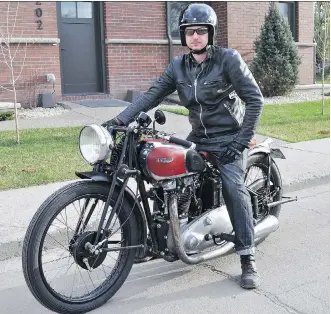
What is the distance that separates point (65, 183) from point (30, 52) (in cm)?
625

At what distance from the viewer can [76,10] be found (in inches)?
506

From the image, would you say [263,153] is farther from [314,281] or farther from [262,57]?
[262,57]

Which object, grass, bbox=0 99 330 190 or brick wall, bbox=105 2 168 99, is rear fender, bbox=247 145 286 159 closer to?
grass, bbox=0 99 330 190

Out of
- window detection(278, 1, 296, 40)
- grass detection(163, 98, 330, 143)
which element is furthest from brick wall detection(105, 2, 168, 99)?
window detection(278, 1, 296, 40)

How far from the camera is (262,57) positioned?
14289 mm

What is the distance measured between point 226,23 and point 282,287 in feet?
38.8

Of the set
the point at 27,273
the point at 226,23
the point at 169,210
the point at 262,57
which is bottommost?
the point at 27,273

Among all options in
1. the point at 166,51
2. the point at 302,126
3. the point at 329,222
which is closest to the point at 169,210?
the point at 329,222

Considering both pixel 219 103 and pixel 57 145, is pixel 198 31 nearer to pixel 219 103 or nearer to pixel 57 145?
pixel 219 103

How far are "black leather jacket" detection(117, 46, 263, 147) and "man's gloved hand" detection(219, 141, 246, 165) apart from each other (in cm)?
4

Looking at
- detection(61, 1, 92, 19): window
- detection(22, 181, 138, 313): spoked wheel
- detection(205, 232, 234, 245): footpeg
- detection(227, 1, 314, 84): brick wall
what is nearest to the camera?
detection(22, 181, 138, 313): spoked wheel

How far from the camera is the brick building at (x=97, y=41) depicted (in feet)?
38.6

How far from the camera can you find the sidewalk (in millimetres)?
4926

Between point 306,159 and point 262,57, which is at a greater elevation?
point 262,57
